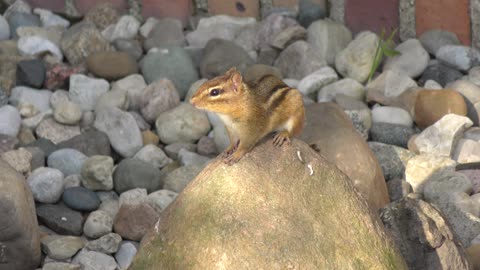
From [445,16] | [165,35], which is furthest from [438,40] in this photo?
[165,35]

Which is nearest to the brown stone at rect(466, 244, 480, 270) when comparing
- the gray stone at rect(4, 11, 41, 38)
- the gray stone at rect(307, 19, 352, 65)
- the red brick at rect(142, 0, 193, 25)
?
the gray stone at rect(307, 19, 352, 65)

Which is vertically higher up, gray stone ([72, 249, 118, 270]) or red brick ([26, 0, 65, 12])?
red brick ([26, 0, 65, 12])

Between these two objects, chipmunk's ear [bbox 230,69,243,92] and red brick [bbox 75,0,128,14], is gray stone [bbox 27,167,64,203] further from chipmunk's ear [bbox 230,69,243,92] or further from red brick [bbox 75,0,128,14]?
chipmunk's ear [bbox 230,69,243,92]

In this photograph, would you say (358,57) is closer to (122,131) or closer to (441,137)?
(441,137)

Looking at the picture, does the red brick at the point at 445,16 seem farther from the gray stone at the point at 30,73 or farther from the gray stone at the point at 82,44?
the gray stone at the point at 30,73

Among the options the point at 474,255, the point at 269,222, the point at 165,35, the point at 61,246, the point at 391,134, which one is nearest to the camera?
the point at 269,222

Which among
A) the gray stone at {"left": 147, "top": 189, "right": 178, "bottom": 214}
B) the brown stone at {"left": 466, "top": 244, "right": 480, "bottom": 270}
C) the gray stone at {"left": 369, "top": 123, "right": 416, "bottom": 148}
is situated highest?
the brown stone at {"left": 466, "top": 244, "right": 480, "bottom": 270}

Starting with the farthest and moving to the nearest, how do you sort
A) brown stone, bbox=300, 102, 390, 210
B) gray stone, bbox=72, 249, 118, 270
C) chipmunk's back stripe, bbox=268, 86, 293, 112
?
brown stone, bbox=300, 102, 390, 210 < gray stone, bbox=72, 249, 118, 270 < chipmunk's back stripe, bbox=268, 86, 293, 112
